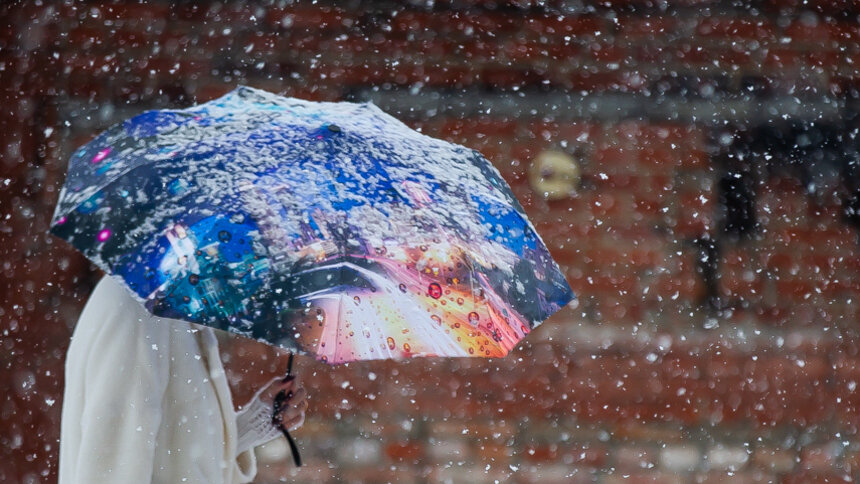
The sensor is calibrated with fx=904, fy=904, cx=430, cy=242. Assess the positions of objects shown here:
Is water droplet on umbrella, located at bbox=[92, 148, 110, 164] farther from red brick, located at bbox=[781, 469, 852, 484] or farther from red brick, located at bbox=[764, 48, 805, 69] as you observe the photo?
red brick, located at bbox=[781, 469, 852, 484]

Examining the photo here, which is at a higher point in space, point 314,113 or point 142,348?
point 314,113

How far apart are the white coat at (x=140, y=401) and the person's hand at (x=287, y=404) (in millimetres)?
145

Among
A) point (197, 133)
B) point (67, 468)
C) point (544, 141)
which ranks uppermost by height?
point (197, 133)

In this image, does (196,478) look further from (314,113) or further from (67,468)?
(314,113)

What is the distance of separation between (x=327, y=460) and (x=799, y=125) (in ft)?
8.11

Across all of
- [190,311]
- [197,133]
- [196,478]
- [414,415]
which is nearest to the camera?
[190,311]

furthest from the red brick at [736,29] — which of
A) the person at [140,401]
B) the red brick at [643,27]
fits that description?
the person at [140,401]

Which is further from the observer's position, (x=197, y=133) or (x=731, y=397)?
(x=731, y=397)

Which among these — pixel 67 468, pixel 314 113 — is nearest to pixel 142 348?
pixel 67 468

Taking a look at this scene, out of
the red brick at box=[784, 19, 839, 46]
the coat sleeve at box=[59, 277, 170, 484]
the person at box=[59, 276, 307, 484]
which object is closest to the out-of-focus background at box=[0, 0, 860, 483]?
the red brick at box=[784, 19, 839, 46]

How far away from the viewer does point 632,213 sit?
3.81m

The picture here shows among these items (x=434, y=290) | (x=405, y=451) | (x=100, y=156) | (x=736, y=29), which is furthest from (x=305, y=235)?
(x=736, y=29)

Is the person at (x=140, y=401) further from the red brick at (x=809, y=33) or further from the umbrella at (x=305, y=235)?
the red brick at (x=809, y=33)

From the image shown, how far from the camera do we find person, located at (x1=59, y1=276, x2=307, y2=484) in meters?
1.86
